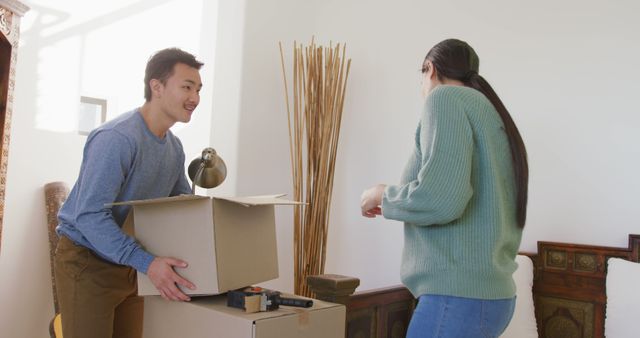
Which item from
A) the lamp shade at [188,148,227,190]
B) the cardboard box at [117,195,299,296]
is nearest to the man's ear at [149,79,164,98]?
the lamp shade at [188,148,227,190]

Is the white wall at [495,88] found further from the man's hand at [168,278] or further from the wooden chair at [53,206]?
the man's hand at [168,278]

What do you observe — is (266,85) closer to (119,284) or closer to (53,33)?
(53,33)

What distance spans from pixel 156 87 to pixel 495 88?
1730 mm

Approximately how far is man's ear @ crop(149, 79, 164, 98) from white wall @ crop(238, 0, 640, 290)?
5.10ft

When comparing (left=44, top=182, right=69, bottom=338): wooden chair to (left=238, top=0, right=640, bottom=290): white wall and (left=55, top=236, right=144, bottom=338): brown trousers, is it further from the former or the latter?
(left=55, top=236, right=144, bottom=338): brown trousers

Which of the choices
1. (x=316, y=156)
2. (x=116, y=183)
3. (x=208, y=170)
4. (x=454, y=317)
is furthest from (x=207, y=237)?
(x=316, y=156)

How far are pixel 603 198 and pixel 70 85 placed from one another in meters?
2.70

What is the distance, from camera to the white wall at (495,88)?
8.09 ft

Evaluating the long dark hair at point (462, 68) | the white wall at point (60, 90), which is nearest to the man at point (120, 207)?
the long dark hair at point (462, 68)

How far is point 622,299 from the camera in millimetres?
2188

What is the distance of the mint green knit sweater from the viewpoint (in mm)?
1155

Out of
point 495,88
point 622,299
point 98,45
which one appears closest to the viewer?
point 622,299

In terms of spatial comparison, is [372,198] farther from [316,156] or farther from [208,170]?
[316,156]

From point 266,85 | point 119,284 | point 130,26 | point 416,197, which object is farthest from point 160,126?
point 130,26
